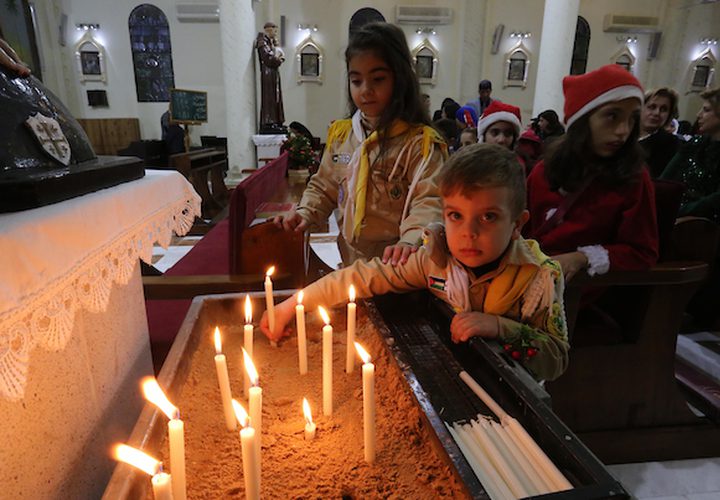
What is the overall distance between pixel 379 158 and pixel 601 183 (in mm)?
1088

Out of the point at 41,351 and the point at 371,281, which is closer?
the point at 41,351

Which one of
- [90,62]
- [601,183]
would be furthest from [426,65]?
[601,183]

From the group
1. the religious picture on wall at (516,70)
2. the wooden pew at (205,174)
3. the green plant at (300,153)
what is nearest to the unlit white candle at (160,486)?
the wooden pew at (205,174)

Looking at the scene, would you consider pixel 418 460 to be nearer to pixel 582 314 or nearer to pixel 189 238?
pixel 582 314

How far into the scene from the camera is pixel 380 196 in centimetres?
207

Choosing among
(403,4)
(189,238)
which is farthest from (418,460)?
(403,4)

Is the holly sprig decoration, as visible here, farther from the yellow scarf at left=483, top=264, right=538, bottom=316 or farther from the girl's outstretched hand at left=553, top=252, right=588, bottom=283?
the girl's outstretched hand at left=553, top=252, right=588, bottom=283

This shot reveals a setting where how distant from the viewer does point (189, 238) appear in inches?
242

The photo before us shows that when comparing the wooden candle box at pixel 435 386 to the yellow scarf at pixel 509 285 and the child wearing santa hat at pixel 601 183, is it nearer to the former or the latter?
the yellow scarf at pixel 509 285

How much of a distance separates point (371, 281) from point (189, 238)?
5.24 m

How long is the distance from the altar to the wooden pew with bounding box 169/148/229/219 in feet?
13.8

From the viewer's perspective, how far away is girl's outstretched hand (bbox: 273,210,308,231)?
204cm

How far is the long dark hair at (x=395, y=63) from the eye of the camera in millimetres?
1808

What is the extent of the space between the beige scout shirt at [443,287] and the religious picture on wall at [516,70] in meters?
14.8
